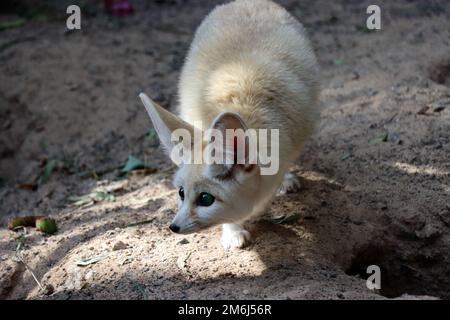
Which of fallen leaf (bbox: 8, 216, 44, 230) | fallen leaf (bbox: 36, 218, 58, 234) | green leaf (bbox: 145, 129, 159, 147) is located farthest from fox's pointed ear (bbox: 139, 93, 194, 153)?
green leaf (bbox: 145, 129, 159, 147)


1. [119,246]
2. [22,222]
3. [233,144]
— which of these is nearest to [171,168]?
[22,222]

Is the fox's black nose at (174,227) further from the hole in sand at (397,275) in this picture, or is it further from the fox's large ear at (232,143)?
the hole in sand at (397,275)

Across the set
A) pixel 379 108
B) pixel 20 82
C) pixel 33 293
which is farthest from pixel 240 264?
pixel 20 82

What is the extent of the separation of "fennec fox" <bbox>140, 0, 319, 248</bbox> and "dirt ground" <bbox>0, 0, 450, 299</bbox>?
0.38 m

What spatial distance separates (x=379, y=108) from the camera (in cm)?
535

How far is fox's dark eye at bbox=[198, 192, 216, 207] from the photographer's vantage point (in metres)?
3.36

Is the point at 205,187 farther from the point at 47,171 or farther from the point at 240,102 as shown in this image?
the point at 47,171

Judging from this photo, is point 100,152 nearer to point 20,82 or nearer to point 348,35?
point 20,82

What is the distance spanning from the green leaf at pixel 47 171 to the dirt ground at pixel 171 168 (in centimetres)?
6

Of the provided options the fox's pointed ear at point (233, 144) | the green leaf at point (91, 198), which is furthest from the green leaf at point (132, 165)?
the fox's pointed ear at point (233, 144)

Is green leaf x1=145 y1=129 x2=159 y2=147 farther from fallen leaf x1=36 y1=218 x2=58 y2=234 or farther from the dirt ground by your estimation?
fallen leaf x1=36 y1=218 x2=58 y2=234

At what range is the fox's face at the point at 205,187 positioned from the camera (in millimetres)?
3334

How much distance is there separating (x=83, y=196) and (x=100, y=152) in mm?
831

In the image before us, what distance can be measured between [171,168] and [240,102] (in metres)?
1.75
